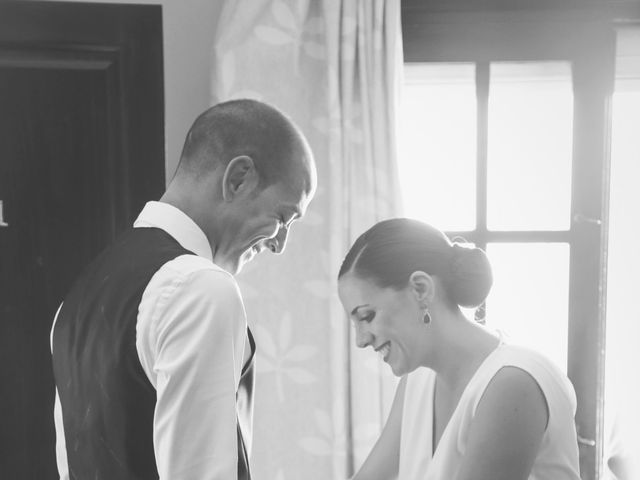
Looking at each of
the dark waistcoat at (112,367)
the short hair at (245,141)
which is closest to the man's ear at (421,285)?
the short hair at (245,141)

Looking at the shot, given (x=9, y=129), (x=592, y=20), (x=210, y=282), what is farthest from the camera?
(x=592, y=20)

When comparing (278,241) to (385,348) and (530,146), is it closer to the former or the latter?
(385,348)

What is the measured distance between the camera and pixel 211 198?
3.97 ft

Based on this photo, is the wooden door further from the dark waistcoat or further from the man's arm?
the man's arm

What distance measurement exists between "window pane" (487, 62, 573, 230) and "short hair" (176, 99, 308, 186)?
136 centimetres

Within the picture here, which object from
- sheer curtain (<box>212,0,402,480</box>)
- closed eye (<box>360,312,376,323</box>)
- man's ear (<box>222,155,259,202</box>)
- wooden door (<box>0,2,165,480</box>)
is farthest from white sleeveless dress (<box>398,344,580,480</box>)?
wooden door (<box>0,2,165,480</box>)

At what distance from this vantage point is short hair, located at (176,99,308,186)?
1.22 m

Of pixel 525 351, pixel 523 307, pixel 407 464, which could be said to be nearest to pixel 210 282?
pixel 525 351

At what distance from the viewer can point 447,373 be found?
1756 mm

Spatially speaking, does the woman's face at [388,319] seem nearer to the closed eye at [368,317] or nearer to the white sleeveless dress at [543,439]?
the closed eye at [368,317]

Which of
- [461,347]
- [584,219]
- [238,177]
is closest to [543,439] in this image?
[461,347]

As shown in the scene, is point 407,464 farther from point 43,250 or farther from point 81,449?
point 43,250

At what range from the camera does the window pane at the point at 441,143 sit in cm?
245

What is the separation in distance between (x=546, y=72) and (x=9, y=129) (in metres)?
1.60
